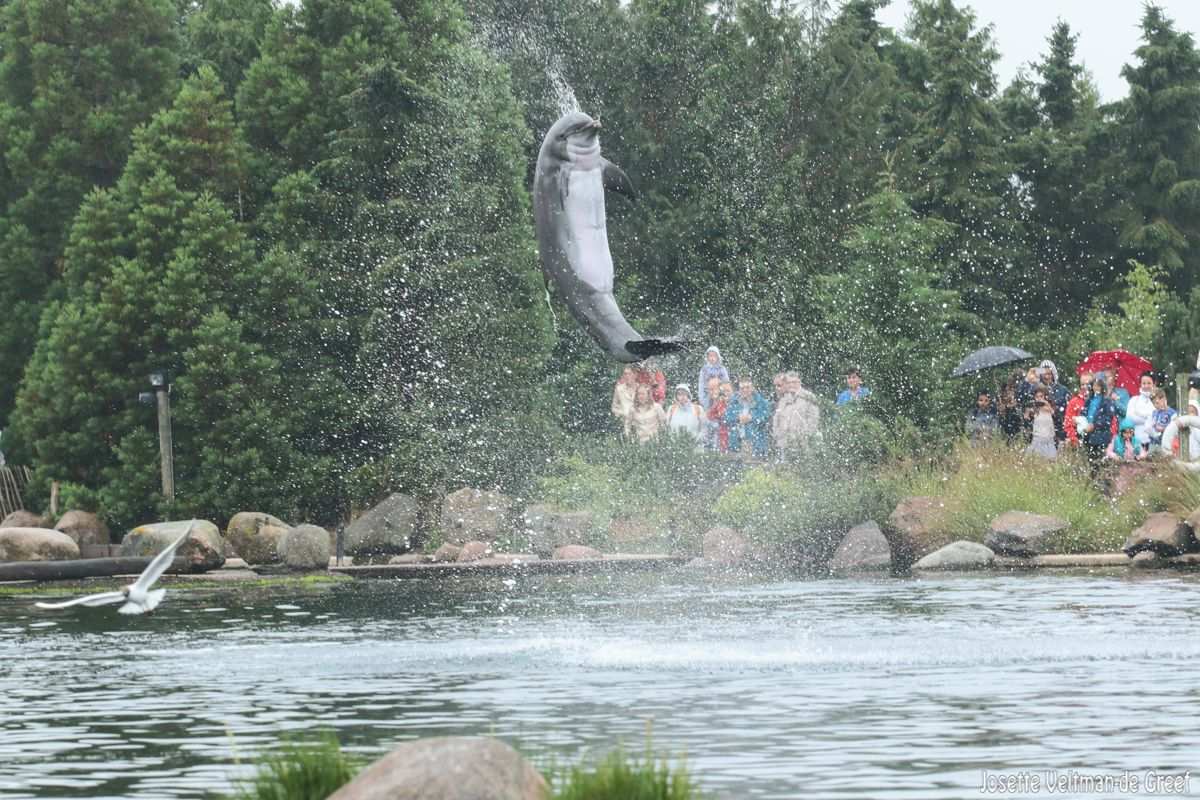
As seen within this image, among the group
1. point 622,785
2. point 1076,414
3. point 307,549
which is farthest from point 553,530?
point 622,785

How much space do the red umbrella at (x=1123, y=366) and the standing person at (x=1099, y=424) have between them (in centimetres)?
268

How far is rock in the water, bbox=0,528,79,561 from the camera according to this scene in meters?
31.4

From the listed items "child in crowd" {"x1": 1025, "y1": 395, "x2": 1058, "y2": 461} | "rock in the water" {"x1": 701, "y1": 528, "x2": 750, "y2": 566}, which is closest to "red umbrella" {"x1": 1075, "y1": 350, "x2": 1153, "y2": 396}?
"child in crowd" {"x1": 1025, "y1": 395, "x2": 1058, "y2": 461}

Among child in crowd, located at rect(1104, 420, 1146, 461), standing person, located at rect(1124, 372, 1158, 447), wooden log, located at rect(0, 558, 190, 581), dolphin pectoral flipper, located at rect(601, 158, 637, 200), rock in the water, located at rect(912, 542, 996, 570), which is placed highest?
dolphin pectoral flipper, located at rect(601, 158, 637, 200)

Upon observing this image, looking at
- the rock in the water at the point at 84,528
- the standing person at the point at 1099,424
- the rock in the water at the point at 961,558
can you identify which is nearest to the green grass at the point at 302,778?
the rock in the water at the point at 961,558

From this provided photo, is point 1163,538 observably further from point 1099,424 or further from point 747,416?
point 747,416

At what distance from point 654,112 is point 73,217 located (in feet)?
46.6

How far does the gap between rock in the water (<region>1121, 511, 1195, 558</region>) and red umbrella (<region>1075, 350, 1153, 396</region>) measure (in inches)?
199

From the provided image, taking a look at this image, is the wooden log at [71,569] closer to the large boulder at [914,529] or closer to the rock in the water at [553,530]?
the rock in the water at [553,530]

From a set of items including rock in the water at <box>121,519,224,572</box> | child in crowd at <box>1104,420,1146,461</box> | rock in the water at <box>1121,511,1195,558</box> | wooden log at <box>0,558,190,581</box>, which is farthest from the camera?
rock in the water at <box>121,519,224,572</box>

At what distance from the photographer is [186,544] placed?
30.6m

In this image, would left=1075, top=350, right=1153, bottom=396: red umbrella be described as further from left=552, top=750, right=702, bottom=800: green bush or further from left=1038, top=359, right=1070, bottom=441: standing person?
left=552, top=750, right=702, bottom=800: green bush

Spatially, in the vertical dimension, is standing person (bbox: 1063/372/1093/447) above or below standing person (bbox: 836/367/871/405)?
below

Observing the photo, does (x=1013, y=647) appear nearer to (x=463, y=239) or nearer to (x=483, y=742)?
(x=483, y=742)
